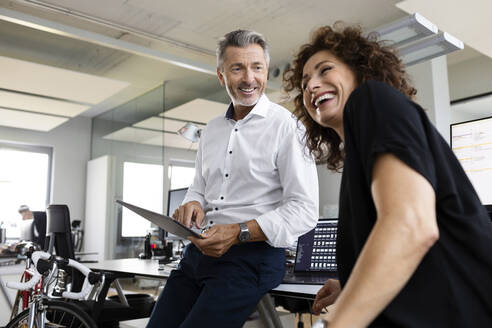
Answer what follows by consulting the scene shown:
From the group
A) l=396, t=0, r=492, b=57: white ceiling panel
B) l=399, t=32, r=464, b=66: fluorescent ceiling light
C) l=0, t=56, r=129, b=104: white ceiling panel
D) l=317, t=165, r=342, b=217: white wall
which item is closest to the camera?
l=399, t=32, r=464, b=66: fluorescent ceiling light

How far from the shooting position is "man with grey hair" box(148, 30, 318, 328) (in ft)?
4.27

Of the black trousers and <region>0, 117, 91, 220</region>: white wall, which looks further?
<region>0, 117, 91, 220</region>: white wall

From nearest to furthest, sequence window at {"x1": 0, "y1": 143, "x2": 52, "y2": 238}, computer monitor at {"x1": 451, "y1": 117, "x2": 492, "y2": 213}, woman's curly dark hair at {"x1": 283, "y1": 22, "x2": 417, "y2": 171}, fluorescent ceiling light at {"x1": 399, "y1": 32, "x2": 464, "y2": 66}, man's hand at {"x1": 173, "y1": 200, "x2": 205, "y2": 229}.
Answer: woman's curly dark hair at {"x1": 283, "y1": 22, "x2": 417, "y2": 171} < man's hand at {"x1": 173, "y1": 200, "x2": 205, "y2": 229} < computer monitor at {"x1": 451, "y1": 117, "x2": 492, "y2": 213} < fluorescent ceiling light at {"x1": 399, "y1": 32, "x2": 464, "y2": 66} < window at {"x1": 0, "y1": 143, "x2": 52, "y2": 238}

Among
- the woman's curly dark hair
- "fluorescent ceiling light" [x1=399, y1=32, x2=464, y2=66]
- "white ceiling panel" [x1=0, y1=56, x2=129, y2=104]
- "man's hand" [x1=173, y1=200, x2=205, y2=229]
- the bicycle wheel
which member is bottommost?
the bicycle wheel

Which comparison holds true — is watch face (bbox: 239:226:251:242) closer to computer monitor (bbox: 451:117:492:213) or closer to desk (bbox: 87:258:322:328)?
desk (bbox: 87:258:322:328)

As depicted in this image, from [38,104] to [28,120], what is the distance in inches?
37.0

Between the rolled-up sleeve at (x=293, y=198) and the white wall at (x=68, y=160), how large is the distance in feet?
26.2

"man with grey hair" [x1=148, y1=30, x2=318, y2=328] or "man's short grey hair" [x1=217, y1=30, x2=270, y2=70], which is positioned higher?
"man's short grey hair" [x1=217, y1=30, x2=270, y2=70]

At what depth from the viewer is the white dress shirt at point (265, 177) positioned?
1370mm

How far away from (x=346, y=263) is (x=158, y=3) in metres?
4.53

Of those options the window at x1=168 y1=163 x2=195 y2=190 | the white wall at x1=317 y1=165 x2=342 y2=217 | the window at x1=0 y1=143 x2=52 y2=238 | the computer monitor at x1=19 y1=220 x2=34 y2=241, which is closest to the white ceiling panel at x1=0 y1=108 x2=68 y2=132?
the window at x1=0 y1=143 x2=52 y2=238

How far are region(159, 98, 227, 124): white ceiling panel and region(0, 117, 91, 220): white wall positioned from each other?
2.86 metres

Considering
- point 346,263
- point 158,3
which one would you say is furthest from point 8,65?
point 346,263

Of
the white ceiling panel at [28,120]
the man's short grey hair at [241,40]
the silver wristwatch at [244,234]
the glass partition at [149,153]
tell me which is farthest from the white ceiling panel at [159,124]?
the silver wristwatch at [244,234]
